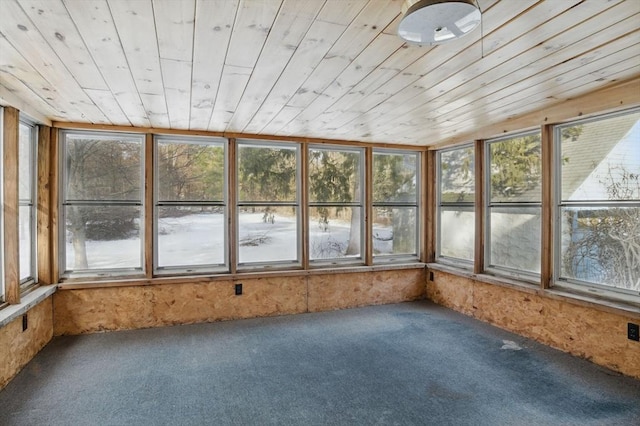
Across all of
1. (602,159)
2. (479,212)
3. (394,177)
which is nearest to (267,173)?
(394,177)

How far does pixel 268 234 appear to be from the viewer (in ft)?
15.0

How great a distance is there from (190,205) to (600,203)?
4.10m

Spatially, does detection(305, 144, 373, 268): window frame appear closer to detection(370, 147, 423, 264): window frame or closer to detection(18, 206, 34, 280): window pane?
detection(370, 147, 423, 264): window frame

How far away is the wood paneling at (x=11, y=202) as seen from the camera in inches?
113

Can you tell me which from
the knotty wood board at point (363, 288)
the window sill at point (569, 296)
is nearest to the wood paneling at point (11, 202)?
the knotty wood board at point (363, 288)

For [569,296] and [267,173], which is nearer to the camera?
[569,296]

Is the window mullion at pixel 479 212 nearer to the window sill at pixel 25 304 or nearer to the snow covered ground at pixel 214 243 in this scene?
the snow covered ground at pixel 214 243

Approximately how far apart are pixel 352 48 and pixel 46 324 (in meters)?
3.78

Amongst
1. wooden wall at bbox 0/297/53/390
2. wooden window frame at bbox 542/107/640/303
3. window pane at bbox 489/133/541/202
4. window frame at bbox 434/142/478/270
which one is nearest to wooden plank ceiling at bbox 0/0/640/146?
wooden window frame at bbox 542/107/640/303

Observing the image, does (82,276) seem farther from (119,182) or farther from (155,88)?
(155,88)

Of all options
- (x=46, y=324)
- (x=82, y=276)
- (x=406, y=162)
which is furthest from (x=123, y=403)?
(x=406, y=162)

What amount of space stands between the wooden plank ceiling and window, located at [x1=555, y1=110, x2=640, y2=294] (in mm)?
474

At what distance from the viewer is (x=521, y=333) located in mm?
3697

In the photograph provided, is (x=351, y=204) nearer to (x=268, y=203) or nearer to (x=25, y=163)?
(x=268, y=203)
